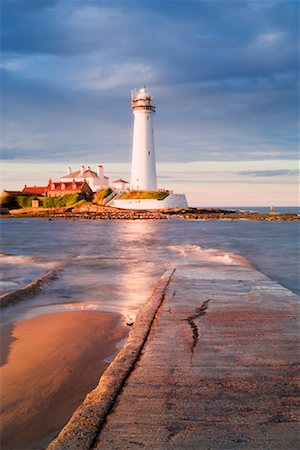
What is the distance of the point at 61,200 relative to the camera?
71938mm

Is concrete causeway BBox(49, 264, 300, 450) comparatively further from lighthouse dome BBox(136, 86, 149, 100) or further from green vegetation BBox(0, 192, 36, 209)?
green vegetation BBox(0, 192, 36, 209)

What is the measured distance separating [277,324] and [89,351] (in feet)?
8.24

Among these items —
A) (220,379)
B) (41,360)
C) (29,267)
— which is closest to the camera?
(220,379)

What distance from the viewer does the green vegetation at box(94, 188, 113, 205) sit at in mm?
65812

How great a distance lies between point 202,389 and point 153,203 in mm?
55361

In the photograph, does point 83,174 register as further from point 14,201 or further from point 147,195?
point 147,195

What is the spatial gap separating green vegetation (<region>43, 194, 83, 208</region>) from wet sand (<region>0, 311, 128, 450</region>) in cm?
6250

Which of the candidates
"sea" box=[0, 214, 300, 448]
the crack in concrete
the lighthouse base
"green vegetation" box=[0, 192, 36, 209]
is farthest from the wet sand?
"green vegetation" box=[0, 192, 36, 209]

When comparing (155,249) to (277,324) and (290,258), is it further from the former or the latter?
(277,324)

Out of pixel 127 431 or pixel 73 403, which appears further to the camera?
pixel 73 403

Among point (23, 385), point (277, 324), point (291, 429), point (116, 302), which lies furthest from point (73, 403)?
point (116, 302)

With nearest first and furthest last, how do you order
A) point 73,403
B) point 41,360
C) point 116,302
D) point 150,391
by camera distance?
point 150,391, point 73,403, point 41,360, point 116,302

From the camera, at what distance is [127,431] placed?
9.81ft

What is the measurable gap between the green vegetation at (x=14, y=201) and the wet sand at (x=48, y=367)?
69970 millimetres
